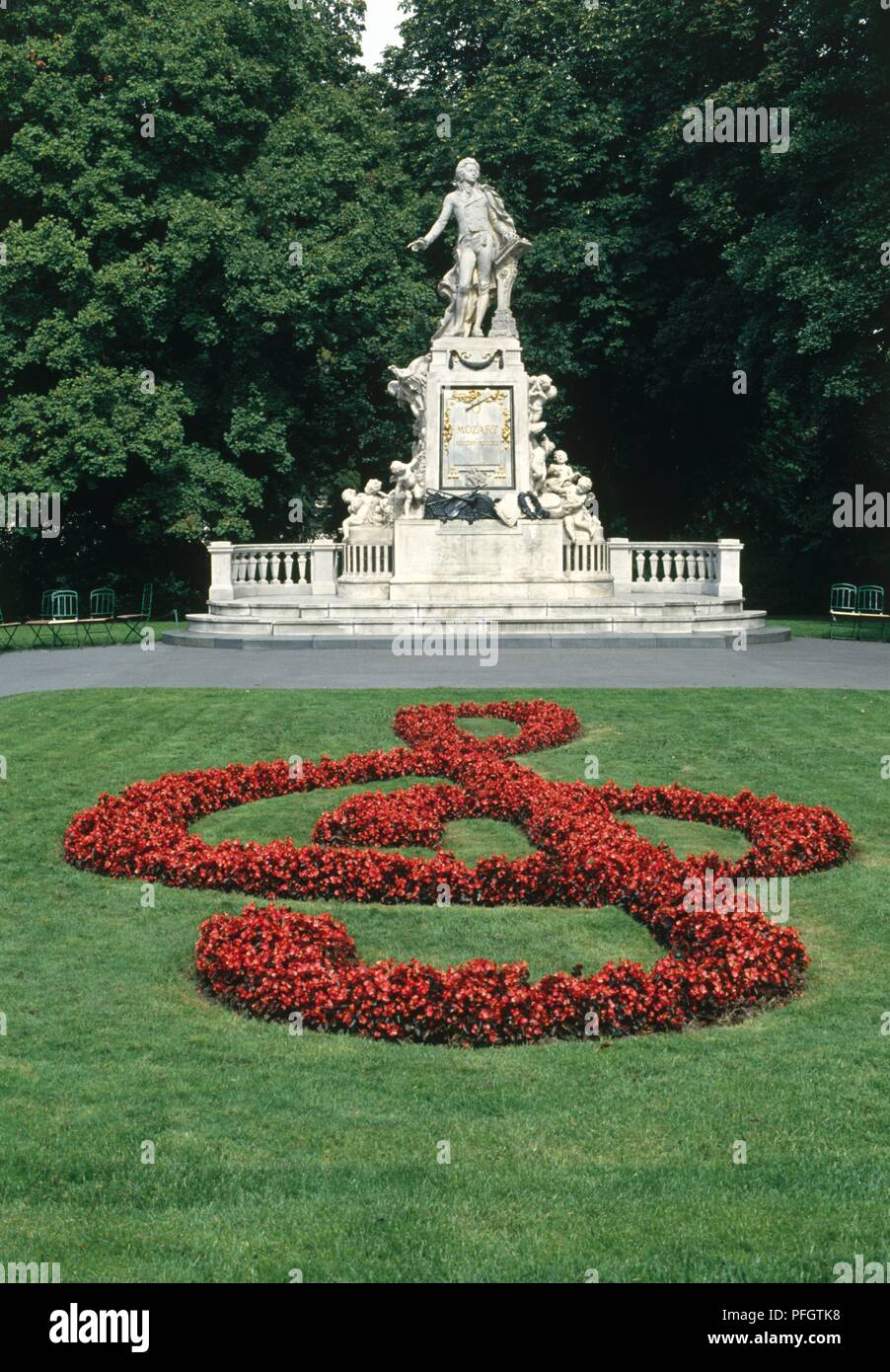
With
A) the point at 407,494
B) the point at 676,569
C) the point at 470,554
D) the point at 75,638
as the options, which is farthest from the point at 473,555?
the point at 75,638

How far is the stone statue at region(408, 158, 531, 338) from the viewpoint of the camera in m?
34.4

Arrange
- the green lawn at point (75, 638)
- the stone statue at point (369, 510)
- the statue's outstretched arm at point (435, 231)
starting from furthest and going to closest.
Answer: the stone statue at point (369, 510)
the statue's outstretched arm at point (435, 231)
the green lawn at point (75, 638)

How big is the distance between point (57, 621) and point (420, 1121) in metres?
23.2

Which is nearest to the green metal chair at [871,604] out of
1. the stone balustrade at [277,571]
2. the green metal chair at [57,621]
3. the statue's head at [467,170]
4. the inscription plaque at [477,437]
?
the inscription plaque at [477,437]

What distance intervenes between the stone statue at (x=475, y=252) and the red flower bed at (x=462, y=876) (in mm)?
20097

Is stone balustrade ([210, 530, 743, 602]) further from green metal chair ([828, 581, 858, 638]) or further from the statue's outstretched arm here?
the statue's outstretched arm

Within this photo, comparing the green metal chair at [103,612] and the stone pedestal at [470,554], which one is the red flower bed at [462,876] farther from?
the green metal chair at [103,612]

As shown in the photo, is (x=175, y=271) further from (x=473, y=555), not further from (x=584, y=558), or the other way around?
(x=584, y=558)

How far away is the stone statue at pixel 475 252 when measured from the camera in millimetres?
34406

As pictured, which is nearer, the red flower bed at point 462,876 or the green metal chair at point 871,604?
the red flower bed at point 462,876

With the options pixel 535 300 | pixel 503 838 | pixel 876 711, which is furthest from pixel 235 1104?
pixel 535 300

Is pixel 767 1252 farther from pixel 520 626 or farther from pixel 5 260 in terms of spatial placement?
pixel 5 260

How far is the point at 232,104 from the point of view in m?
38.7

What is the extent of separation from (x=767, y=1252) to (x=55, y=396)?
3338 cm
